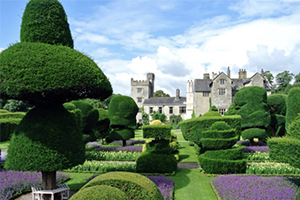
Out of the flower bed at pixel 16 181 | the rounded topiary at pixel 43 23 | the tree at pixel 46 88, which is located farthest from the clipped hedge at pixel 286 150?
the flower bed at pixel 16 181

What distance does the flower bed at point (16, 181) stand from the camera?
27.7ft

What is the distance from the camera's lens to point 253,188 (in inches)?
349

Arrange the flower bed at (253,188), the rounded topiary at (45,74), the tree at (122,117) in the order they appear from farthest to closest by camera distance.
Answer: the tree at (122,117) < the flower bed at (253,188) < the rounded topiary at (45,74)

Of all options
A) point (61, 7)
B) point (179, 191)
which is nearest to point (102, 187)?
point (179, 191)

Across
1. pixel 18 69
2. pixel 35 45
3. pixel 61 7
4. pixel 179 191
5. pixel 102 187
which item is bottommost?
pixel 179 191

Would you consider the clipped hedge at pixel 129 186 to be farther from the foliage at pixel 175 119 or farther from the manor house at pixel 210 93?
the foliage at pixel 175 119

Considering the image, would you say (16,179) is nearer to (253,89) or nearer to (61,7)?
(61,7)

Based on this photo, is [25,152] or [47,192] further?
[47,192]

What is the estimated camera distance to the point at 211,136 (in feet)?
41.5

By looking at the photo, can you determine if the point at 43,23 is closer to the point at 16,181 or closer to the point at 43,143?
the point at 43,143

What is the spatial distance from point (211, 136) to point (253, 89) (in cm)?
1076

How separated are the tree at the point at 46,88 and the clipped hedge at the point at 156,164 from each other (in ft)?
16.1

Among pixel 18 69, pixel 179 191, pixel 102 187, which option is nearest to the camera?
pixel 102 187

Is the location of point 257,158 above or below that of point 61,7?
below
